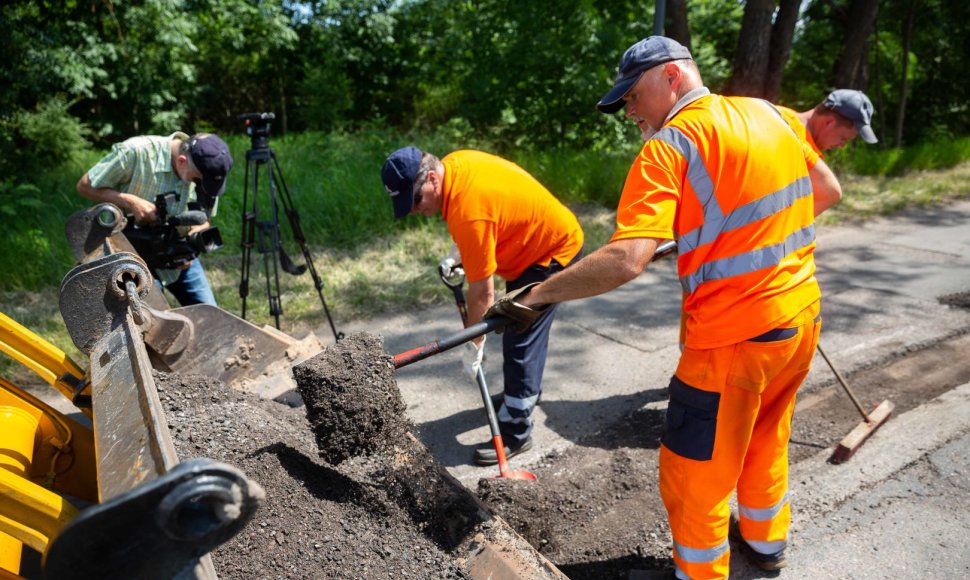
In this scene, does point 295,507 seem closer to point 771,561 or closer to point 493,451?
point 493,451

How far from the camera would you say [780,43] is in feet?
27.5

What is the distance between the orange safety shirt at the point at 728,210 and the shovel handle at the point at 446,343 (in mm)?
570

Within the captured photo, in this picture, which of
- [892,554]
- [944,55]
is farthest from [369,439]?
[944,55]

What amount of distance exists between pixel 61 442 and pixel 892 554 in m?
3.31

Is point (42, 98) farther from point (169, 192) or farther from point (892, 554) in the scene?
point (892, 554)

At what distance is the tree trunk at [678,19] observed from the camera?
309 inches

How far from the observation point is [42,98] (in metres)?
10.4

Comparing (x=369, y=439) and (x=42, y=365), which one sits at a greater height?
(x=42, y=365)

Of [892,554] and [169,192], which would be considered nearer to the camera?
[892,554]

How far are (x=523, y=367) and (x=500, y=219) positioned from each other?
2.78 feet

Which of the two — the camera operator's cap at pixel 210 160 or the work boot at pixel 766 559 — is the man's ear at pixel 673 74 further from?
the camera operator's cap at pixel 210 160

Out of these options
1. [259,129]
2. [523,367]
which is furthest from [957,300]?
[259,129]

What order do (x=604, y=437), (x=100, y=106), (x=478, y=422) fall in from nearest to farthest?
(x=604, y=437), (x=478, y=422), (x=100, y=106)

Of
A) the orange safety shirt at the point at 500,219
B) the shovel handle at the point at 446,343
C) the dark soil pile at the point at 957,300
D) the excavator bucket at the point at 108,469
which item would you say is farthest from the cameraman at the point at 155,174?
the dark soil pile at the point at 957,300
